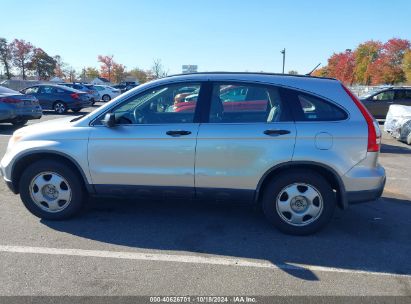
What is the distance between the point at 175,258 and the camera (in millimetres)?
3561

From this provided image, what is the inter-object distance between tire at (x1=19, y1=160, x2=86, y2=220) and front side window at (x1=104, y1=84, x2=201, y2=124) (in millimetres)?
949

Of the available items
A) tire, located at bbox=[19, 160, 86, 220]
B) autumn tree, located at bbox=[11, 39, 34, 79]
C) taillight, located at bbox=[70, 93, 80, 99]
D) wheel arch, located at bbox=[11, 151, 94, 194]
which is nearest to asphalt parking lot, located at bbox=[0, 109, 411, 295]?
tire, located at bbox=[19, 160, 86, 220]

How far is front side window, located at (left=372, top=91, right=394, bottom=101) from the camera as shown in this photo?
16622mm

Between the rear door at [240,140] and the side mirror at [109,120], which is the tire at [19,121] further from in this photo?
the rear door at [240,140]

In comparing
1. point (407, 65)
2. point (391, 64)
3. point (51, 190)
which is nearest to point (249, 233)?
point (51, 190)

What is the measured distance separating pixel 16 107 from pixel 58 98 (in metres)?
6.99

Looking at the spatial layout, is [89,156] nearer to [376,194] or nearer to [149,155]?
[149,155]

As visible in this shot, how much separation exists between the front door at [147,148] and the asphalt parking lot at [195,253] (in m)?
0.54

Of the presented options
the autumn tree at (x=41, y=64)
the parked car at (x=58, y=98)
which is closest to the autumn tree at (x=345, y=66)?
the autumn tree at (x=41, y=64)

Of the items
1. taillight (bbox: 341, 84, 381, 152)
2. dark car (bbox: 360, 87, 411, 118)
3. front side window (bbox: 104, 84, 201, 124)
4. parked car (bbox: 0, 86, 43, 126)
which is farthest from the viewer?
dark car (bbox: 360, 87, 411, 118)

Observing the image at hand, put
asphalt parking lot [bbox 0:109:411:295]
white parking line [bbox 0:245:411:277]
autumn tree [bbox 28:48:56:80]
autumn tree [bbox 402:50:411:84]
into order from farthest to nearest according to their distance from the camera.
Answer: autumn tree [bbox 28:48:56:80], autumn tree [bbox 402:50:411:84], white parking line [bbox 0:245:411:277], asphalt parking lot [bbox 0:109:411:295]

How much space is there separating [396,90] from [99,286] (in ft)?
56.7

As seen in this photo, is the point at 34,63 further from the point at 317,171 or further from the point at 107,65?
the point at 317,171

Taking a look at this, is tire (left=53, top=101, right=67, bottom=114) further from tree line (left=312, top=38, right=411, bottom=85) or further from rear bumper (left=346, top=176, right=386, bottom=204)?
tree line (left=312, top=38, right=411, bottom=85)
